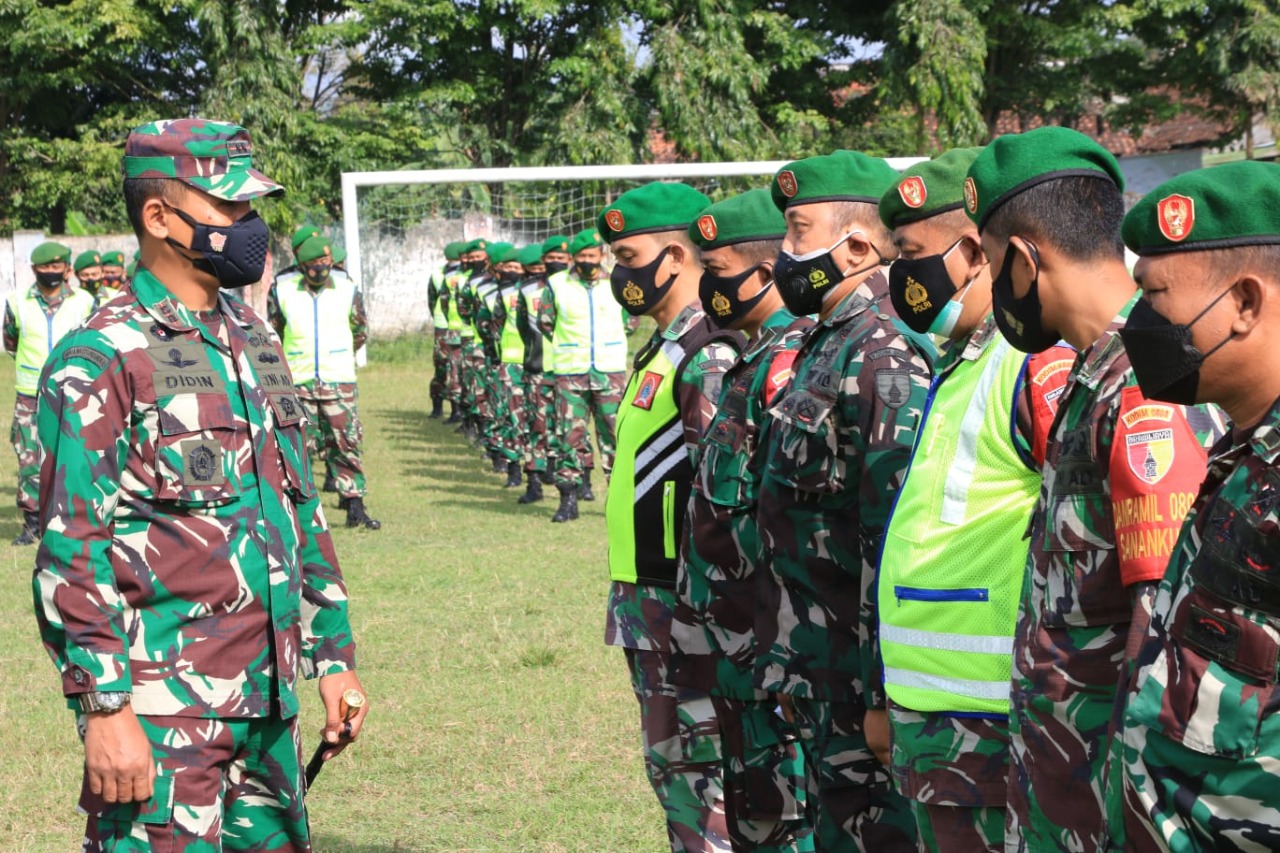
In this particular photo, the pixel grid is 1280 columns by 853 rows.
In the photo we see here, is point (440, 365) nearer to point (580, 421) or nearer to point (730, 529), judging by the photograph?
point (580, 421)

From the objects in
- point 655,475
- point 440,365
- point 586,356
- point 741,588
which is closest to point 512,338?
point 586,356

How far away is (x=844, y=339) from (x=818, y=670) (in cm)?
78

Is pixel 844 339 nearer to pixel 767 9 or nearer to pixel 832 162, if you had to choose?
pixel 832 162

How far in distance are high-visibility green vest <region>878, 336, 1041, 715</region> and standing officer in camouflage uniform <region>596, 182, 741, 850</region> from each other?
46.8 inches

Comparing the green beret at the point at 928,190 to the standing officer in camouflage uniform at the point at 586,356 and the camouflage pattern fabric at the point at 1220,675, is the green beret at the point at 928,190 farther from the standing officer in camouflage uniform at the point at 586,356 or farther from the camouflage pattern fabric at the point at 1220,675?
the standing officer in camouflage uniform at the point at 586,356

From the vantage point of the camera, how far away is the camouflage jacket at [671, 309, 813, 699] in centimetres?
384

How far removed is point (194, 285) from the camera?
3445mm

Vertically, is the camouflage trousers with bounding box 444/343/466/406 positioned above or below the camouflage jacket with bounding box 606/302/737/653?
below

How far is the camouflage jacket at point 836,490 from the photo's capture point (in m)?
3.33

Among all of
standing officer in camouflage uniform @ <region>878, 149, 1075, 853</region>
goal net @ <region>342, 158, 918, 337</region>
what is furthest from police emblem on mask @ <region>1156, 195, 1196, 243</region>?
goal net @ <region>342, 158, 918, 337</region>

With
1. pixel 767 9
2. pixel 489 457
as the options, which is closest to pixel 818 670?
pixel 489 457

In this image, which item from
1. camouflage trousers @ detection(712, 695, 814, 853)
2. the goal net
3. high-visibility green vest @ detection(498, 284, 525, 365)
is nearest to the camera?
camouflage trousers @ detection(712, 695, 814, 853)

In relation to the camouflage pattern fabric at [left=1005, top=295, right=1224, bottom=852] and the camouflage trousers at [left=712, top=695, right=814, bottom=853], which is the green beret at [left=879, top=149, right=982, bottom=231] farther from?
the camouflage trousers at [left=712, top=695, right=814, bottom=853]

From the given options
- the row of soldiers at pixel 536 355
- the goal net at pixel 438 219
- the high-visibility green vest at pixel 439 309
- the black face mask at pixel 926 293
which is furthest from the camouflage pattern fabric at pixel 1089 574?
the goal net at pixel 438 219
